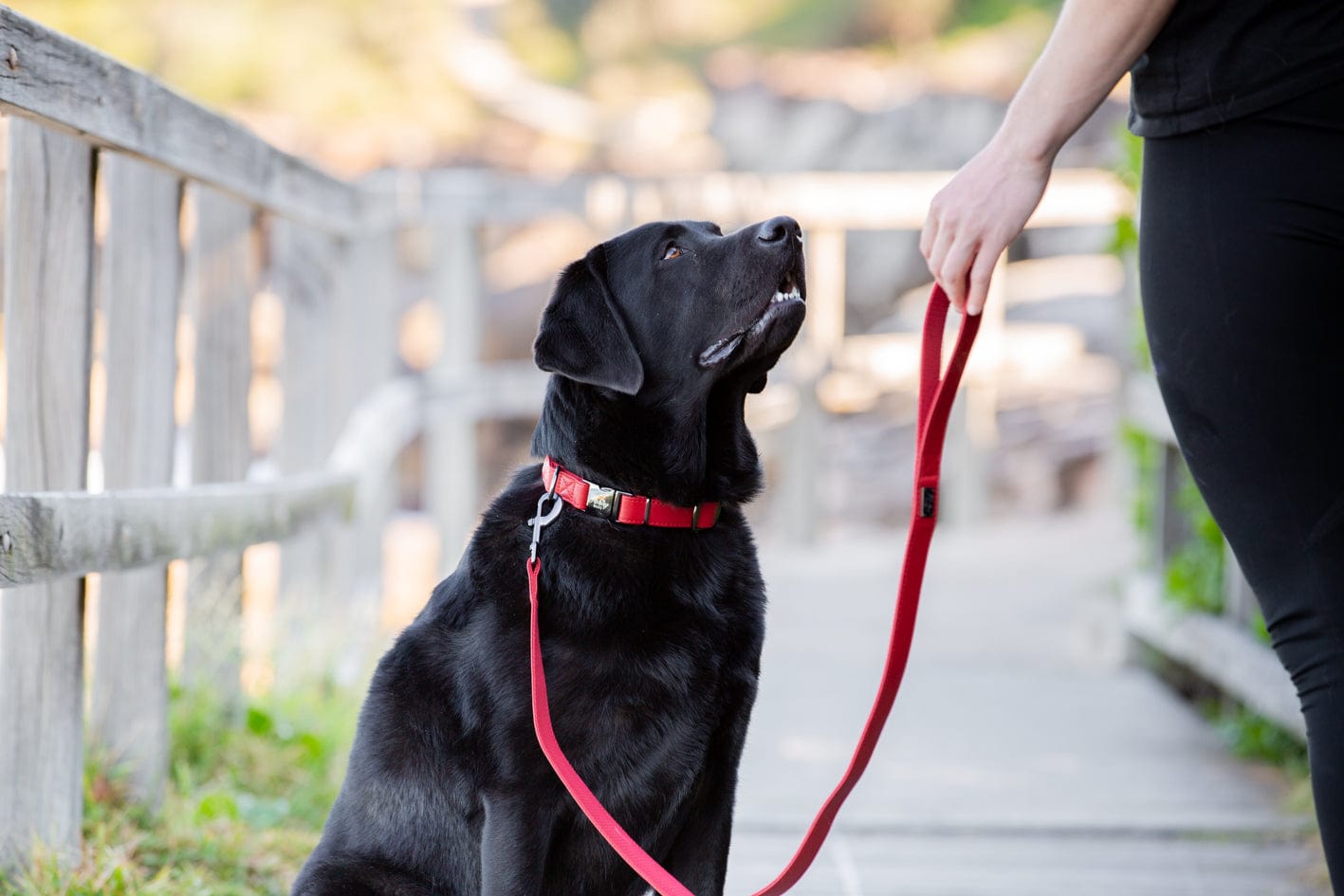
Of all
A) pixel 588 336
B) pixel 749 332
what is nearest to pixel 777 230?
pixel 749 332

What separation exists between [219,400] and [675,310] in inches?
55.8

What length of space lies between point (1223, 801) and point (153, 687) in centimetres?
241

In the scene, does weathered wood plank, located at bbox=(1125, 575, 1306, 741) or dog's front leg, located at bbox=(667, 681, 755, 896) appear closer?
dog's front leg, located at bbox=(667, 681, 755, 896)

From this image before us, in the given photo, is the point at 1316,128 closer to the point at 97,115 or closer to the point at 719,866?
the point at 719,866

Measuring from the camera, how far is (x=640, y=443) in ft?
6.91

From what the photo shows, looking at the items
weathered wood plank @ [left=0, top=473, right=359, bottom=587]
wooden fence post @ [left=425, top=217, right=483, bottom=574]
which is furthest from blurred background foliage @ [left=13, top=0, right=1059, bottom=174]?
weathered wood plank @ [left=0, top=473, right=359, bottom=587]

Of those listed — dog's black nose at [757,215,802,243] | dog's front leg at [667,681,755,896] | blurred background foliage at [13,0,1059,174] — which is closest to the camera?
dog's front leg at [667,681,755,896]

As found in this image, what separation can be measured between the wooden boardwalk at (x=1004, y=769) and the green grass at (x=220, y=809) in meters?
0.92

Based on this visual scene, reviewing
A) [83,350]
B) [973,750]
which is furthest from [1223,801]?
[83,350]

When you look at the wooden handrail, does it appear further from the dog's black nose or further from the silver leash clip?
the dog's black nose

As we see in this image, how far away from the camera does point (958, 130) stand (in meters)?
12.9

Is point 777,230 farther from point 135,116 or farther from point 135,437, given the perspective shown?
point 135,437

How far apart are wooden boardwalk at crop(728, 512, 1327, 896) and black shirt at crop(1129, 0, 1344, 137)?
5.42 feet

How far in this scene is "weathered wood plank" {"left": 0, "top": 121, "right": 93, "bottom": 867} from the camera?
7.02 ft
